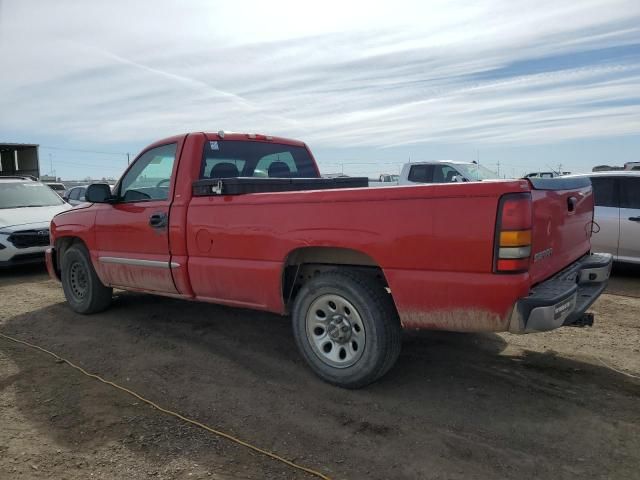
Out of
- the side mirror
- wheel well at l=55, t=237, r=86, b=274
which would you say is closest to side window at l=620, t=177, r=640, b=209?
the side mirror

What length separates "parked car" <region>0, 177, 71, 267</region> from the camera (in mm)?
8766

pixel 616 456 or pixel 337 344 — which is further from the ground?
pixel 337 344

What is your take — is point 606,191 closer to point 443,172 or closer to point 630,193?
point 630,193

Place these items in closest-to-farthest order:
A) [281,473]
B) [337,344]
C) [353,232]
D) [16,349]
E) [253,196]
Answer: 1. [281,473]
2. [353,232]
3. [337,344]
4. [253,196]
5. [16,349]

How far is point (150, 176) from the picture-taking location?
520 centimetres

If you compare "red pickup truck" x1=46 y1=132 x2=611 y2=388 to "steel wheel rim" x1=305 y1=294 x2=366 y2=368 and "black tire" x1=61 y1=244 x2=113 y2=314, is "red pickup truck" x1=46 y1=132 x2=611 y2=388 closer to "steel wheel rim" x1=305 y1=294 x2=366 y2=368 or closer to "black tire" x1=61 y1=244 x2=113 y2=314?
"steel wheel rim" x1=305 y1=294 x2=366 y2=368

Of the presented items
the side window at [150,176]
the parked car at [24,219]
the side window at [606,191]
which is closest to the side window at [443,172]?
the side window at [606,191]

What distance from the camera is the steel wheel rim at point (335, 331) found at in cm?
365

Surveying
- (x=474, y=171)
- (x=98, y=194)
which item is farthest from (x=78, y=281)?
→ (x=474, y=171)

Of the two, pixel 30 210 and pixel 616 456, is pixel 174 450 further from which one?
pixel 30 210

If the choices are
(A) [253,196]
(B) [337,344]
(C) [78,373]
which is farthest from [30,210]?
(B) [337,344]

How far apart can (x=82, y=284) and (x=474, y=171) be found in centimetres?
1000

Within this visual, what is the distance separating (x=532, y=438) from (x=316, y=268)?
72.7 inches

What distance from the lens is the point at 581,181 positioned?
161 inches
